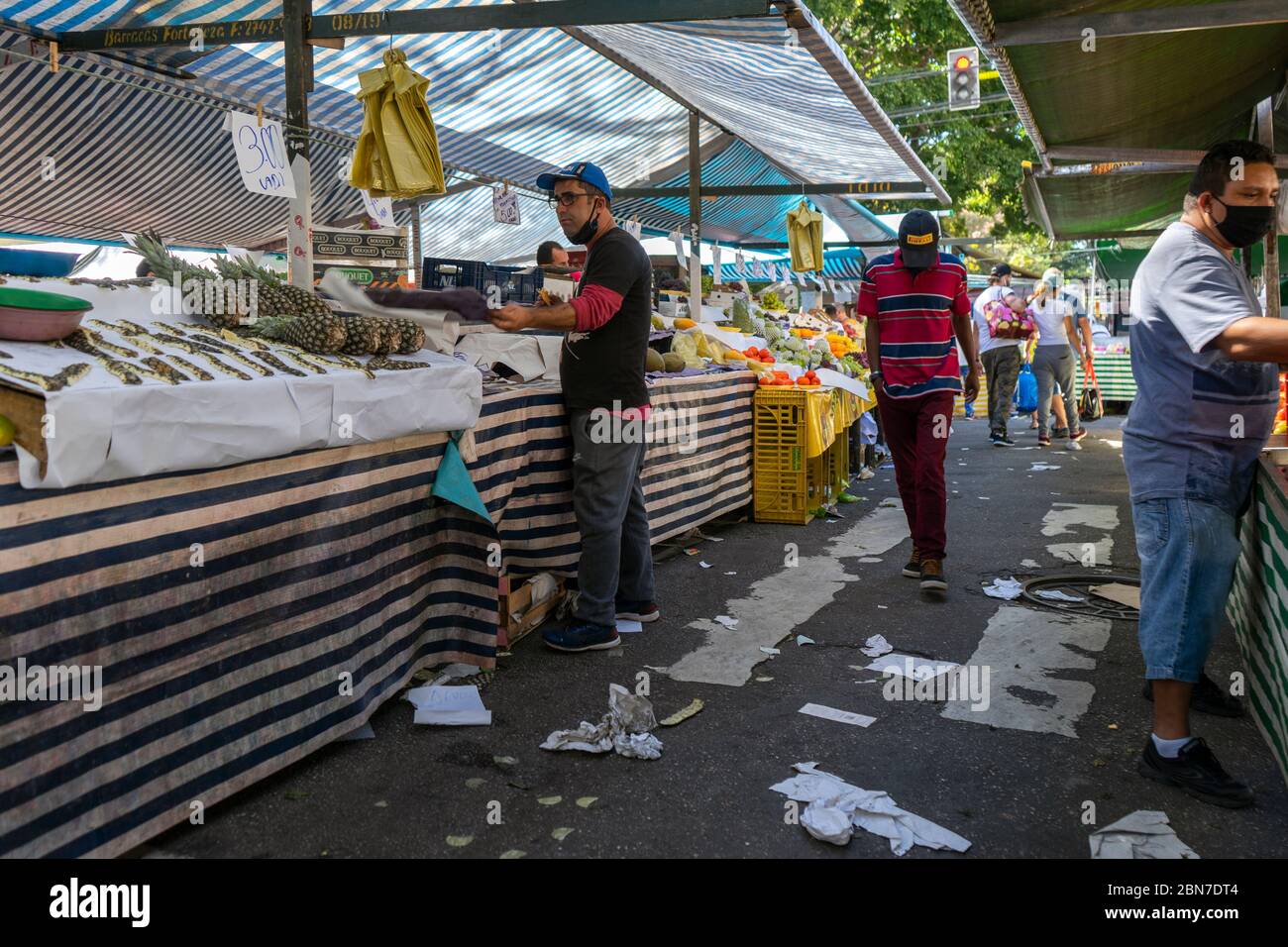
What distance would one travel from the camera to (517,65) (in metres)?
9.58

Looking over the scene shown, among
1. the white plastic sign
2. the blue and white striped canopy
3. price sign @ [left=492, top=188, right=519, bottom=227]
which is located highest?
the blue and white striped canopy

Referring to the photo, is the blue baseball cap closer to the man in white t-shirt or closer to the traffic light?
the man in white t-shirt

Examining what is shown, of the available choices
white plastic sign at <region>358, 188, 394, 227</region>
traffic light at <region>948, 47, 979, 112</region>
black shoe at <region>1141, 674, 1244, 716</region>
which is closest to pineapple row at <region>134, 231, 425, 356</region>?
white plastic sign at <region>358, 188, 394, 227</region>

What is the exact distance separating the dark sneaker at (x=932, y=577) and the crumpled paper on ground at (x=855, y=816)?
8.69ft

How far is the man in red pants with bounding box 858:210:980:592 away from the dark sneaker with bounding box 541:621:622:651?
2.09 meters

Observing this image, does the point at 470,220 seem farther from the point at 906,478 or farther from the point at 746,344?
the point at 906,478

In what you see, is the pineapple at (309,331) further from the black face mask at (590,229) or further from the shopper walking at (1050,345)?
the shopper walking at (1050,345)

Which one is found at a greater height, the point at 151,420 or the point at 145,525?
the point at 151,420

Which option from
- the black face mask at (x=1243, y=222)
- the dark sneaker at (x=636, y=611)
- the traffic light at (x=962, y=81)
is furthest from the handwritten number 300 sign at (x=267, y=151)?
the traffic light at (x=962, y=81)

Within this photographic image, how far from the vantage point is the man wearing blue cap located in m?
4.80

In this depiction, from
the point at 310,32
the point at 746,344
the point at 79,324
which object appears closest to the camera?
the point at 79,324

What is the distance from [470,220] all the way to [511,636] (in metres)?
14.7

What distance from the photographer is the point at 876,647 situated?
5.00m
